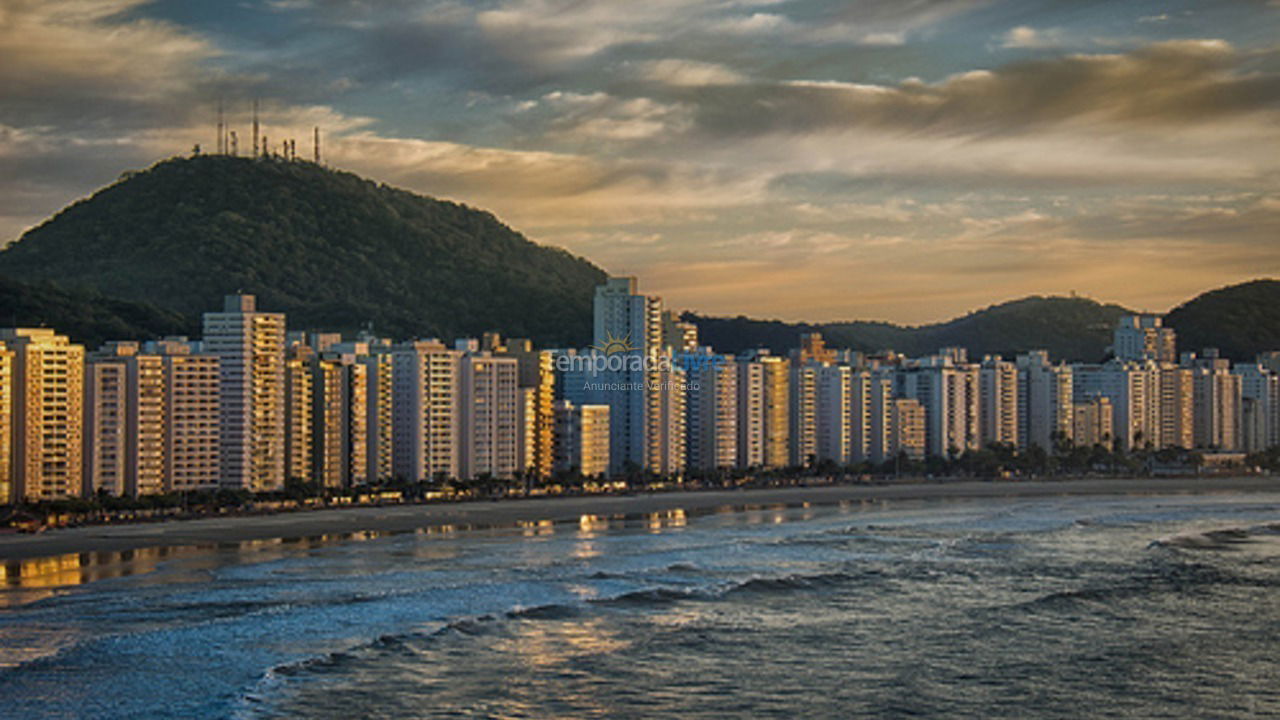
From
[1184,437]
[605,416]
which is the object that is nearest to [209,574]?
[605,416]

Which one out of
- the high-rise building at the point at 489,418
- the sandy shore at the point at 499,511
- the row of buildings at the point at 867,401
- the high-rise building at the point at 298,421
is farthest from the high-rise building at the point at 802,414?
the high-rise building at the point at 298,421

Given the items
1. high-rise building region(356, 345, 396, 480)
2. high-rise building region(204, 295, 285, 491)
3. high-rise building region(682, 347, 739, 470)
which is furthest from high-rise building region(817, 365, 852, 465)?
high-rise building region(204, 295, 285, 491)

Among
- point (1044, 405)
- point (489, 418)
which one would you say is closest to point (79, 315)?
point (489, 418)

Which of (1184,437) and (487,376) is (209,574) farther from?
(1184,437)

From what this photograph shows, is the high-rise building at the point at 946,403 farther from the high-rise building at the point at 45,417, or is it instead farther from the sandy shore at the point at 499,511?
the high-rise building at the point at 45,417

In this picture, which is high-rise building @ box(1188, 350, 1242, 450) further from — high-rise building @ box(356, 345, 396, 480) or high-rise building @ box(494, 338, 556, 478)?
high-rise building @ box(356, 345, 396, 480)

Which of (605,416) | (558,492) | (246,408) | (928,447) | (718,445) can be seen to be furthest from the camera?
(928,447)

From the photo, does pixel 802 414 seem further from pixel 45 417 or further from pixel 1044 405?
pixel 45 417
